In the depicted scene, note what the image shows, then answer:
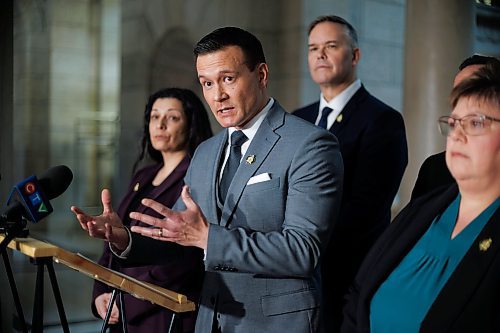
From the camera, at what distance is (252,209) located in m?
2.08

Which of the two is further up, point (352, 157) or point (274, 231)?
point (352, 157)

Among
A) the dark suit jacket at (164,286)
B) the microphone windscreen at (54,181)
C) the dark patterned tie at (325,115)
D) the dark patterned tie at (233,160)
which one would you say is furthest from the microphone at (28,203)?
the dark patterned tie at (325,115)

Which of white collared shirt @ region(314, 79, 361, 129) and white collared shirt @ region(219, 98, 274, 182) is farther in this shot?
white collared shirt @ region(314, 79, 361, 129)

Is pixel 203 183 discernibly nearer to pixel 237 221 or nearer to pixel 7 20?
pixel 237 221

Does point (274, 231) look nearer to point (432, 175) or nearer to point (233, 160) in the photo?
point (233, 160)

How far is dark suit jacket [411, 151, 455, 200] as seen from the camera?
2289mm

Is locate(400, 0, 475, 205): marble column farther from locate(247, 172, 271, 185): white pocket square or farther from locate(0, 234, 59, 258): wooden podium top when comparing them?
locate(0, 234, 59, 258): wooden podium top

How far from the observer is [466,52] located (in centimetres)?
526

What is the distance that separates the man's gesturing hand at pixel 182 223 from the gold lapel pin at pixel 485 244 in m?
0.75

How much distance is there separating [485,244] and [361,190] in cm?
132

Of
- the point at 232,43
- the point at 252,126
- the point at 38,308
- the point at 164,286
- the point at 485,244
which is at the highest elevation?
the point at 232,43

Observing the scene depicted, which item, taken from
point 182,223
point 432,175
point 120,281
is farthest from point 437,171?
point 120,281

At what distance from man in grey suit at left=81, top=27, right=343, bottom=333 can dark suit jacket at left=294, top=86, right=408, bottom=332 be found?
696 millimetres

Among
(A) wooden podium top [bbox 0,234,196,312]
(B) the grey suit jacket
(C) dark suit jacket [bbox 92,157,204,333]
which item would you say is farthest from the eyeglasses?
(C) dark suit jacket [bbox 92,157,204,333]
